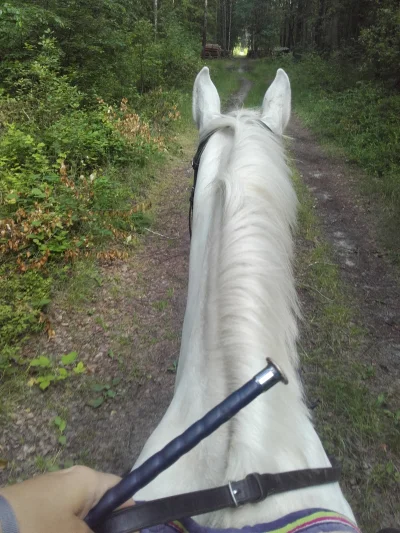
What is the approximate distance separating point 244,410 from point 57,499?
1.49ft

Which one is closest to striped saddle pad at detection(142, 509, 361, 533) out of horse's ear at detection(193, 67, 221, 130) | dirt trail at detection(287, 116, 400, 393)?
horse's ear at detection(193, 67, 221, 130)

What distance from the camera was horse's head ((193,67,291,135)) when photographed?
217cm

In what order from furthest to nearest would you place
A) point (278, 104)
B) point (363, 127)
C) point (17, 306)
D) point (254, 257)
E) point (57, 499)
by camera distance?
point (363, 127) < point (17, 306) < point (278, 104) < point (254, 257) < point (57, 499)

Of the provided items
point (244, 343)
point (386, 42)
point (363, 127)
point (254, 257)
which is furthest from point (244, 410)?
point (386, 42)

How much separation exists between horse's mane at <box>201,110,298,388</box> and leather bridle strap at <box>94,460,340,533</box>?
0.77ft

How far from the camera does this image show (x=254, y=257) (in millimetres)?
1201

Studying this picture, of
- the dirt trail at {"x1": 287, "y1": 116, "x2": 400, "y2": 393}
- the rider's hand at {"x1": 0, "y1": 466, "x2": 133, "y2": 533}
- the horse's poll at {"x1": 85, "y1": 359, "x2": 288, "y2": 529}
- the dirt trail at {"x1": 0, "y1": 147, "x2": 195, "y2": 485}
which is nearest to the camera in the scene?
the rider's hand at {"x1": 0, "y1": 466, "x2": 133, "y2": 533}

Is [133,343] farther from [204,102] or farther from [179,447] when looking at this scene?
[179,447]

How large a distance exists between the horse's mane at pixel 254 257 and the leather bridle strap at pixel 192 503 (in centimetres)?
24

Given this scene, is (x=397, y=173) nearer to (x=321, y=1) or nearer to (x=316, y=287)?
(x=316, y=287)

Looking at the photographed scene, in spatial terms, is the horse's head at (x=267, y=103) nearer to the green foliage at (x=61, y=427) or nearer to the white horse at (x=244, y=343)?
the white horse at (x=244, y=343)

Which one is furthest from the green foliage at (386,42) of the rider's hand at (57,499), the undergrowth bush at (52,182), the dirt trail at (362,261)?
the rider's hand at (57,499)

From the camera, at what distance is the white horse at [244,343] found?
98 cm

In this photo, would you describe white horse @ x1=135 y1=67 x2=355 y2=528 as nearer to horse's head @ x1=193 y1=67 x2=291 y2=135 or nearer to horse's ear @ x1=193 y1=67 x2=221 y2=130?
horse's head @ x1=193 y1=67 x2=291 y2=135
